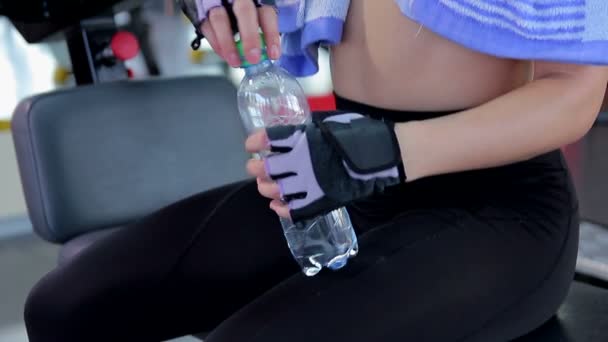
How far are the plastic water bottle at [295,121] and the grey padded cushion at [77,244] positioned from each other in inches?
18.8

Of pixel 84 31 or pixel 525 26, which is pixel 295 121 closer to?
pixel 525 26

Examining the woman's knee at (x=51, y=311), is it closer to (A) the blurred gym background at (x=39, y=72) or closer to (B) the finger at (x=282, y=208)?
(B) the finger at (x=282, y=208)

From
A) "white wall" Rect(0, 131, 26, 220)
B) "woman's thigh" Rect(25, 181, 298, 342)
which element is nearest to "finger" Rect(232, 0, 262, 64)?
"woman's thigh" Rect(25, 181, 298, 342)

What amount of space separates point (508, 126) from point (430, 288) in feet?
0.59

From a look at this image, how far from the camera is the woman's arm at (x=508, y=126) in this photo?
62 centimetres

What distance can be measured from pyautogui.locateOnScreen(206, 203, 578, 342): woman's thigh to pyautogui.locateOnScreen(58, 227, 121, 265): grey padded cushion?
68 centimetres

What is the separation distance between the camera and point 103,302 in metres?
0.83

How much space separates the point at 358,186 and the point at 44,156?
35.7 inches

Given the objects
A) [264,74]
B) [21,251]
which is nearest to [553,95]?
[264,74]

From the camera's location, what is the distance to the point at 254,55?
0.71 metres

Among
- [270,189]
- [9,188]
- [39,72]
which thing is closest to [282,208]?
[270,189]

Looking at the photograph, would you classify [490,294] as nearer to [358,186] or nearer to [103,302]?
[358,186]

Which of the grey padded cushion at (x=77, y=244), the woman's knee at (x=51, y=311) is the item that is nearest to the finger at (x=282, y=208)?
the woman's knee at (x=51, y=311)

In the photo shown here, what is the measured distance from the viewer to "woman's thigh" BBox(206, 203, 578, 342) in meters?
0.61
